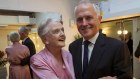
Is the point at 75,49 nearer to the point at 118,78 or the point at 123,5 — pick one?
the point at 118,78

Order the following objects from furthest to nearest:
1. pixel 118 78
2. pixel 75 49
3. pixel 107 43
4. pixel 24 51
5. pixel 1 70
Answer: pixel 1 70
pixel 24 51
pixel 75 49
pixel 107 43
pixel 118 78

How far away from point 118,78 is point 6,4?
3.66 m

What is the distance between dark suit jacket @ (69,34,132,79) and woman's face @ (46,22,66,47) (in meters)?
0.23

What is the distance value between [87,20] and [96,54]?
0.25m

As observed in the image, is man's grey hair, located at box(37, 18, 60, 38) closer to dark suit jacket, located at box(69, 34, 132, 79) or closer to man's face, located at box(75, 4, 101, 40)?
man's face, located at box(75, 4, 101, 40)

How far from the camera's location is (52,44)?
1.37 metres

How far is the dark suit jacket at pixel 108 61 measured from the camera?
4.26ft

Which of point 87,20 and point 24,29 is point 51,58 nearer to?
point 87,20

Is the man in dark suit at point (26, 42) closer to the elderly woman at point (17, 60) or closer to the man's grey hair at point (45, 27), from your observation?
the elderly woman at point (17, 60)

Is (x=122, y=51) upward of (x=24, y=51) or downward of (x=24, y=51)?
upward

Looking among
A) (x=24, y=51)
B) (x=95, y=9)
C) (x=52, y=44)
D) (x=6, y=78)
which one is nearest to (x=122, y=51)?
(x=95, y=9)

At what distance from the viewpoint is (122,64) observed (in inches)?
50.9

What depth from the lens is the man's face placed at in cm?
142

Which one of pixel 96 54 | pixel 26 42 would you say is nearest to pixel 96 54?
pixel 96 54
